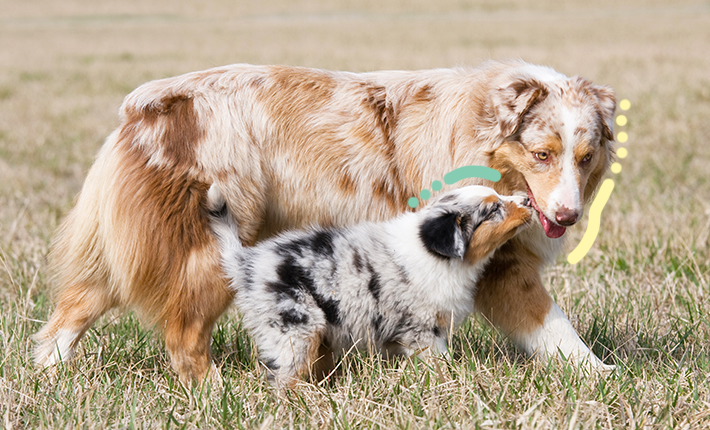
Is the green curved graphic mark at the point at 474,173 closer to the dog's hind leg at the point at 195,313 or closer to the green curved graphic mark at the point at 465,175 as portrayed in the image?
the green curved graphic mark at the point at 465,175

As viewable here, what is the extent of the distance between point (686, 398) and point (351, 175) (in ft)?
5.86

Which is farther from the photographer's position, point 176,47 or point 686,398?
point 176,47

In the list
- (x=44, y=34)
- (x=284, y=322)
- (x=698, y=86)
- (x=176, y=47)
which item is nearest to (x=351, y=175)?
(x=284, y=322)

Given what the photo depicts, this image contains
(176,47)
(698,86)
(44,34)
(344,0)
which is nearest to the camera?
(698,86)

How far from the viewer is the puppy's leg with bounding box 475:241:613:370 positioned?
3.59 metres

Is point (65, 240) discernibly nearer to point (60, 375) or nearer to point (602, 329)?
point (60, 375)

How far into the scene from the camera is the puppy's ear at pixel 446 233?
3375 millimetres

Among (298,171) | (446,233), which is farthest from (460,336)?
(298,171)

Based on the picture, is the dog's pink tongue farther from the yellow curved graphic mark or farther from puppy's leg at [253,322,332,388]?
puppy's leg at [253,322,332,388]

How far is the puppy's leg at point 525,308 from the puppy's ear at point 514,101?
67 cm

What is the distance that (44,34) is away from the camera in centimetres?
3028

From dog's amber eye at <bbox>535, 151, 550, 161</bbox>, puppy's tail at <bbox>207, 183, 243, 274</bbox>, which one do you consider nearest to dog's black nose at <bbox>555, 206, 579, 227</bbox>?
dog's amber eye at <bbox>535, 151, 550, 161</bbox>

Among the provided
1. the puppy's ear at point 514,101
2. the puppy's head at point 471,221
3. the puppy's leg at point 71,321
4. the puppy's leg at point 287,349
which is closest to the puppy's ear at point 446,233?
the puppy's head at point 471,221

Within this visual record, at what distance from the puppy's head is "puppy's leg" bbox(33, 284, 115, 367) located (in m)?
1.67
